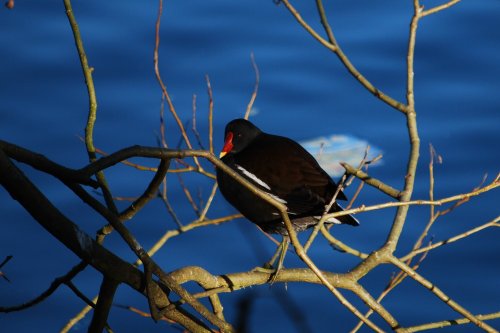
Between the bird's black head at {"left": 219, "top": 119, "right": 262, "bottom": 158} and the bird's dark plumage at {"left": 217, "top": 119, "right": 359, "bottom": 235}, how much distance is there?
0.51ft

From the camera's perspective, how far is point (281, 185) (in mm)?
3383

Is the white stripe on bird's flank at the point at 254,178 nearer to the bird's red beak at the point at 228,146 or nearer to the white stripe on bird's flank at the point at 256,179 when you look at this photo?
the white stripe on bird's flank at the point at 256,179

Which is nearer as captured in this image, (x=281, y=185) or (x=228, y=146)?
(x=281, y=185)

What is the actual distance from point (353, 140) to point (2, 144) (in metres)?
4.22

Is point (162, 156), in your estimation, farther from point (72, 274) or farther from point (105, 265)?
point (72, 274)

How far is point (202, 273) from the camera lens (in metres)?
2.36

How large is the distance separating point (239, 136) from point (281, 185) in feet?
1.66

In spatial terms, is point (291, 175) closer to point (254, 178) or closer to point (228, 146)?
point (254, 178)

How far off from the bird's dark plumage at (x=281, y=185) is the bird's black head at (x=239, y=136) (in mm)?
155

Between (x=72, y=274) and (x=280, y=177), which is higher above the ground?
(x=280, y=177)

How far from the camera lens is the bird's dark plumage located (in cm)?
335

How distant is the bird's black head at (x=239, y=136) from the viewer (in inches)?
150

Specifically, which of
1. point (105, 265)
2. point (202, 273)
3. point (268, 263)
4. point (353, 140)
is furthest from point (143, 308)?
point (105, 265)

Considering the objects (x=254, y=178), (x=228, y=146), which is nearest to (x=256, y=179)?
(x=254, y=178)
